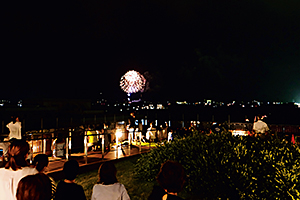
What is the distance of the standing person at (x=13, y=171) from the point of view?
2895mm

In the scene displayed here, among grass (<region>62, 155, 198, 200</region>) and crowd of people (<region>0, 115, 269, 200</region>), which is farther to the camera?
grass (<region>62, 155, 198, 200</region>)

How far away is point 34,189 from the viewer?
2.14m

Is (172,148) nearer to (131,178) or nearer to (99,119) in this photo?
(131,178)

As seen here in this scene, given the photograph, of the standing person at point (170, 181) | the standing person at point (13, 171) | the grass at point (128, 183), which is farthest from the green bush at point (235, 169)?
the standing person at point (13, 171)

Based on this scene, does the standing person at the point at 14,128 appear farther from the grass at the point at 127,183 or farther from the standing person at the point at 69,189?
the standing person at the point at 69,189

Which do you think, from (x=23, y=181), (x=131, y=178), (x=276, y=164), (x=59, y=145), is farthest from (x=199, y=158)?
(x=59, y=145)

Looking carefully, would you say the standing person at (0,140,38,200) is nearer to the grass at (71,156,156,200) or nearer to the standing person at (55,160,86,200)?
the standing person at (55,160,86,200)

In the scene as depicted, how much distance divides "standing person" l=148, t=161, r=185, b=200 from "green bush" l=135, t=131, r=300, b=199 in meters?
2.80

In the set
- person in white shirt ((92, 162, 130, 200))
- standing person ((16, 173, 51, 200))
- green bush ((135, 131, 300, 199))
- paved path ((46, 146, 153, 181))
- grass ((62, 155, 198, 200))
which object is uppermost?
standing person ((16, 173, 51, 200))

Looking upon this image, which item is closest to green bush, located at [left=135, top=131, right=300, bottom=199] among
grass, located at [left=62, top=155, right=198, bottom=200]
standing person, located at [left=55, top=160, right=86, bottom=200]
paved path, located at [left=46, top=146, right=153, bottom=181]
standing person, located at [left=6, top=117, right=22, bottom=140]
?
grass, located at [left=62, top=155, right=198, bottom=200]

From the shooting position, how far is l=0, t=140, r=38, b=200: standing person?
2.89 metres

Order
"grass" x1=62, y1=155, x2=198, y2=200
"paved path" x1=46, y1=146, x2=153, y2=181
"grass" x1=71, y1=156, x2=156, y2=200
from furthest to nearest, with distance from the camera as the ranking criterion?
"paved path" x1=46, y1=146, x2=153, y2=181
"grass" x1=71, y1=156, x2=156, y2=200
"grass" x1=62, y1=155, x2=198, y2=200

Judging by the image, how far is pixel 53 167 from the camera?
7871 millimetres

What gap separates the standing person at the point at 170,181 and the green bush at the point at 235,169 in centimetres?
280
